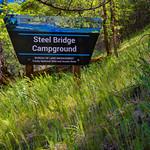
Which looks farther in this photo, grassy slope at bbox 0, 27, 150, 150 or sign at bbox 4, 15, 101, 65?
sign at bbox 4, 15, 101, 65

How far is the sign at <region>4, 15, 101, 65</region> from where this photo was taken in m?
6.04

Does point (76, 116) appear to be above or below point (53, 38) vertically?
below

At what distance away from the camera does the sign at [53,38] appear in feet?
19.8

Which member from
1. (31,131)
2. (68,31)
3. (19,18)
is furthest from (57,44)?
(31,131)

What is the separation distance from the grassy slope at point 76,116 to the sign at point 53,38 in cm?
84

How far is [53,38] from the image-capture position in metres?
6.11

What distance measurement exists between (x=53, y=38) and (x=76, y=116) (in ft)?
8.77

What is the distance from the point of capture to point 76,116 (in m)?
3.63

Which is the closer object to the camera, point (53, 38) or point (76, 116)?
point (76, 116)

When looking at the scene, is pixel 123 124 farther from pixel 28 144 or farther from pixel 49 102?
pixel 49 102

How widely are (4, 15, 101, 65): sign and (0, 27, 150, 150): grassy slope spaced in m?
0.84

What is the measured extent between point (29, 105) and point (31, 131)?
68 cm

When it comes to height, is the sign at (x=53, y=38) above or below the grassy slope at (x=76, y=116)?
above

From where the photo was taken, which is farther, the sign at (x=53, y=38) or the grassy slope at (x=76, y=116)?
the sign at (x=53, y=38)
